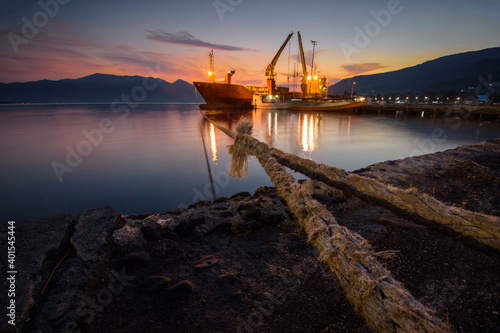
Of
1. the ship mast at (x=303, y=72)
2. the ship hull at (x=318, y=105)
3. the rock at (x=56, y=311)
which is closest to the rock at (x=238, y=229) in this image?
the rock at (x=56, y=311)

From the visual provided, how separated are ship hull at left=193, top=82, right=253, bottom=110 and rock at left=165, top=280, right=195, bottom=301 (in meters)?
48.7

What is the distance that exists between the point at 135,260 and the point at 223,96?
174ft

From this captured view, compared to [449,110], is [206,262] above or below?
below

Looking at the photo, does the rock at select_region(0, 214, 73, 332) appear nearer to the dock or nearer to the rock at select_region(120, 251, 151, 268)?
the rock at select_region(120, 251, 151, 268)

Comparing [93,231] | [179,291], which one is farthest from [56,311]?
[93,231]

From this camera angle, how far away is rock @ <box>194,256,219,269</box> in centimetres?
242

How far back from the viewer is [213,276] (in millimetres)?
2291

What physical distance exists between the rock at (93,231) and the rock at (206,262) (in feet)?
3.50

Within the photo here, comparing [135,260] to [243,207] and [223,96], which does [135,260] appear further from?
[223,96]

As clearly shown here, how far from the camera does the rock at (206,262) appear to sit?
95.4 inches

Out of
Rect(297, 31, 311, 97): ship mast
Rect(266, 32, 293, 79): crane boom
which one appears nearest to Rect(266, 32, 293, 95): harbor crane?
Rect(266, 32, 293, 79): crane boom

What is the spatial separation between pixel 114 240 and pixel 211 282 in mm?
1294

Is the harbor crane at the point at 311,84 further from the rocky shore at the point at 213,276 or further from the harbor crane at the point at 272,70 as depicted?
the rocky shore at the point at 213,276

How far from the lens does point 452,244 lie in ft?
8.49
